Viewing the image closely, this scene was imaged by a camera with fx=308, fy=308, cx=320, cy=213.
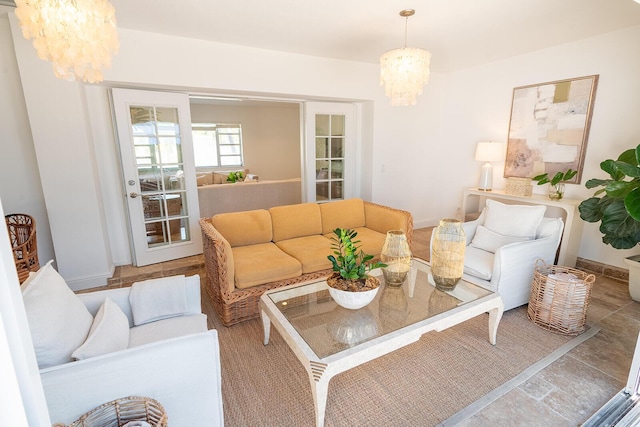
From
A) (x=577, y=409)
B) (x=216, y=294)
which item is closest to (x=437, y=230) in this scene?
(x=577, y=409)

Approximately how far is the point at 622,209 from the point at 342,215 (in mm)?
2340

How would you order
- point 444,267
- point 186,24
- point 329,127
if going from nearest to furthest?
point 444,267 → point 186,24 → point 329,127

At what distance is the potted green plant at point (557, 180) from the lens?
3255mm

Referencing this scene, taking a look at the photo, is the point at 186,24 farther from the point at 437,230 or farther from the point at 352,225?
the point at 437,230

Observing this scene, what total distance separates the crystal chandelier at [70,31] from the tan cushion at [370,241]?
2317mm

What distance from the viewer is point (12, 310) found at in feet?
1.85

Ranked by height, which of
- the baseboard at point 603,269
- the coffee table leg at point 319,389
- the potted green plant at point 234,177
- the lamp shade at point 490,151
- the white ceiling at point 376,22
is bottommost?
the baseboard at point 603,269

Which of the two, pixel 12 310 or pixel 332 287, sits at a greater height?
pixel 12 310

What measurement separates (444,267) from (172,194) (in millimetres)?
2985

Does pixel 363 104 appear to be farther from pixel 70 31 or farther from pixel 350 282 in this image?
pixel 70 31

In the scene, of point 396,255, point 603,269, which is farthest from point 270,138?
point 603,269

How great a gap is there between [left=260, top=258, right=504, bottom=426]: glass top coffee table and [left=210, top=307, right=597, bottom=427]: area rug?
164 mm

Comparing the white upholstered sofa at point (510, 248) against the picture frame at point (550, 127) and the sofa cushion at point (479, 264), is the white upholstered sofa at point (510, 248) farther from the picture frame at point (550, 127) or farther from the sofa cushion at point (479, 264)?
the picture frame at point (550, 127)

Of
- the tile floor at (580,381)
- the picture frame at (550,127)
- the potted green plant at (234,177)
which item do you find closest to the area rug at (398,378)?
the tile floor at (580,381)
